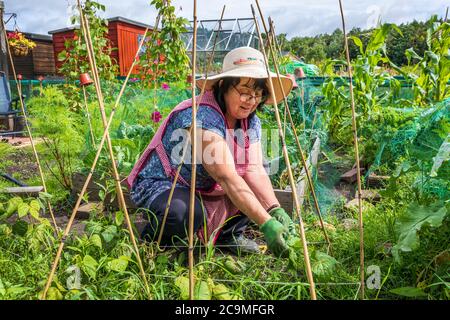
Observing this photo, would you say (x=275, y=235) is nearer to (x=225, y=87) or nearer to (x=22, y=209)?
(x=225, y=87)

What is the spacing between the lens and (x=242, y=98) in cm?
198

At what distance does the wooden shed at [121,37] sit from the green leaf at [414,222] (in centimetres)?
1376

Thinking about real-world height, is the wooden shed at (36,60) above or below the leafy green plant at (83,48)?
above

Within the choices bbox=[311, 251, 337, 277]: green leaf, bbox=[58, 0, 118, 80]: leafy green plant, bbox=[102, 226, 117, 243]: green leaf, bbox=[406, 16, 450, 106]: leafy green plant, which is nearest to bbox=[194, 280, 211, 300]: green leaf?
bbox=[311, 251, 337, 277]: green leaf

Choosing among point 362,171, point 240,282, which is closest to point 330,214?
point 362,171

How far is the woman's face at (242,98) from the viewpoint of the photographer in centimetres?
197

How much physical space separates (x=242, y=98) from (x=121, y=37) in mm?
14161

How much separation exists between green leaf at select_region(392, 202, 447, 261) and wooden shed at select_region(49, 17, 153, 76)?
13.8 m

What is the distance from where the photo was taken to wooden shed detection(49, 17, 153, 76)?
48.7 ft

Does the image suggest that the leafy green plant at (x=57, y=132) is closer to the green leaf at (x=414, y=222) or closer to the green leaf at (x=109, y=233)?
the green leaf at (x=109, y=233)

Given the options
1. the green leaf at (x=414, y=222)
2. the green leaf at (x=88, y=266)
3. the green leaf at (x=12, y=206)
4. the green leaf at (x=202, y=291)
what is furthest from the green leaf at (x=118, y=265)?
the green leaf at (x=414, y=222)

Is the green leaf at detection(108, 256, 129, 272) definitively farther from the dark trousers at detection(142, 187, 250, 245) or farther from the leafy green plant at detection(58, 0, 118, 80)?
the leafy green plant at detection(58, 0, 118, 80)

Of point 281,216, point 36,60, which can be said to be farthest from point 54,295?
point 36,60

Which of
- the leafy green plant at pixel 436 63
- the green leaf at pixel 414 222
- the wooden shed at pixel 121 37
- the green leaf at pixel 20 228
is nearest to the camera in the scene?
the green leaf at pixel 414 222
